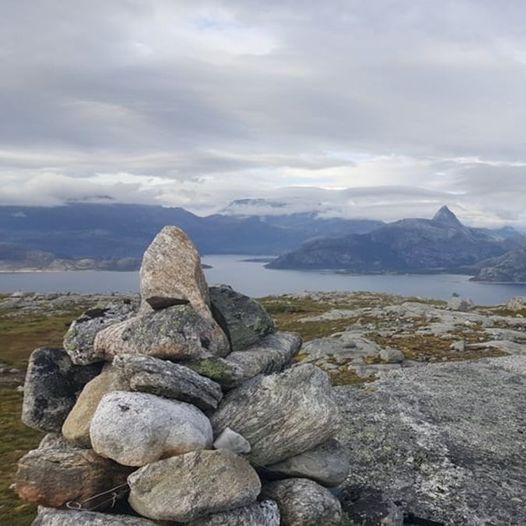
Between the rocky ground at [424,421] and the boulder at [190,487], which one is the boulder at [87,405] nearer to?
the boulder at [190,487]

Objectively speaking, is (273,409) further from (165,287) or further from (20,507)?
(20,507)

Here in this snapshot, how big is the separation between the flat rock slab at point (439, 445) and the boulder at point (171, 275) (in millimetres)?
11887

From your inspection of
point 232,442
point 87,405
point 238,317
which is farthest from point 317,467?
point 87,405

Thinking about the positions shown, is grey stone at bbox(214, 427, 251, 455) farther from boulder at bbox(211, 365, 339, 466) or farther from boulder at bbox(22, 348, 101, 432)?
boulder at bbox(22, 348, 101, 432)

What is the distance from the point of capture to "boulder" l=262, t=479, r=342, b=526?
65.7 ft

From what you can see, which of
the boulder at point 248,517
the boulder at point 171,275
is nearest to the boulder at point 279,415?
the boulder at point 248,517

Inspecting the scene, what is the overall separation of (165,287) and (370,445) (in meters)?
16.8

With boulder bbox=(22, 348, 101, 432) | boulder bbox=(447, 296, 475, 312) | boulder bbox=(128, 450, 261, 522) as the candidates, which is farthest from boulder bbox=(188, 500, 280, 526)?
boulder bbox=(447, 296, 475, 312)

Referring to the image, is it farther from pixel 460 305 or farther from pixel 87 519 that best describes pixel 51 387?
pixel 460 305

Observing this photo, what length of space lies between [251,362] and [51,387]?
9.30m

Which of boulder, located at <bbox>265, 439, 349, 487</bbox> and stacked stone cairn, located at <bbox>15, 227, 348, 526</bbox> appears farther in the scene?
boulder, located at <bbox>265, 439, 349, 487</bbox>

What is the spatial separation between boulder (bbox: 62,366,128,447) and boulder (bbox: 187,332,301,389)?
3.38 metres

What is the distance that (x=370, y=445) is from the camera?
32.2 m

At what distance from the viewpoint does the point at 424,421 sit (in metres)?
36.5
